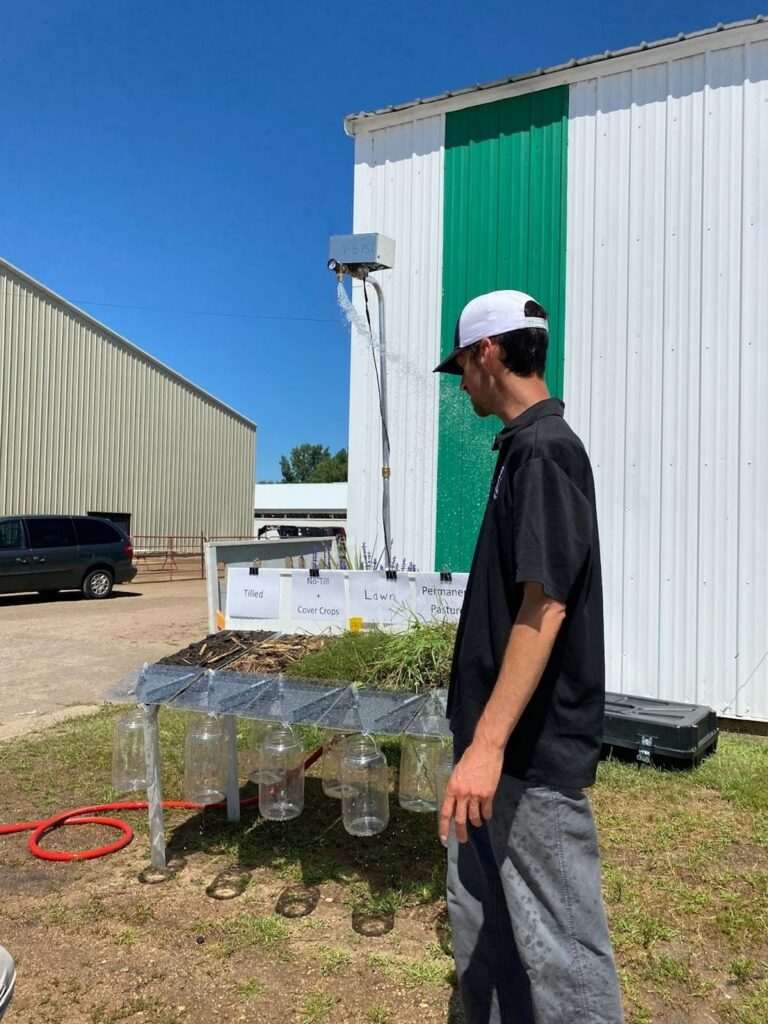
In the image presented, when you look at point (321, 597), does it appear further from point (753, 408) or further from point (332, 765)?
point (753, 408)

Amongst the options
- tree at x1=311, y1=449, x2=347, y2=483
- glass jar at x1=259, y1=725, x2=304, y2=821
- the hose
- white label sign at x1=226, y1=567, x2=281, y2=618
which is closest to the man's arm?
glass jar at x1=259, y1=725, x2=304, y2=821

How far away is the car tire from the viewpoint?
14.9 meters

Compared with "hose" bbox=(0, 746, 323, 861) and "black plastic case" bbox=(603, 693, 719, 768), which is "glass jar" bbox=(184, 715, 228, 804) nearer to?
"hose" bbox=(0, 746, 323, 861)

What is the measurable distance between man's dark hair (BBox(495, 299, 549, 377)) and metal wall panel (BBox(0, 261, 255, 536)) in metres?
20.4

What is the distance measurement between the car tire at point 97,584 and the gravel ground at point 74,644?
0.68 ft

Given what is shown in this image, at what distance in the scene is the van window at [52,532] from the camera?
1396cm

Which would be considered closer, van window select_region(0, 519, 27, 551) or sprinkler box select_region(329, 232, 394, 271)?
sprinkler box select_region(329, 232, 394, 271)

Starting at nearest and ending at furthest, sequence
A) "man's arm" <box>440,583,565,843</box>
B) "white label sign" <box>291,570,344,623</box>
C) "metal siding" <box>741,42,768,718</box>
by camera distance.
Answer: "man's arm" <box>440,583,565,843</box>
"white label sign" <box>291,570,344,623</box>
"metal siding" <box>741,42,768,718</box>

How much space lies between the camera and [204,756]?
13.0 ft

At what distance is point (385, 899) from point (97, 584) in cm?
1315

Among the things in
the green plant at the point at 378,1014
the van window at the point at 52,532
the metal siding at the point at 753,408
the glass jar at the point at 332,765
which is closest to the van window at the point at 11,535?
the van window at the point at 52,532

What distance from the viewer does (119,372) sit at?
76.3ft

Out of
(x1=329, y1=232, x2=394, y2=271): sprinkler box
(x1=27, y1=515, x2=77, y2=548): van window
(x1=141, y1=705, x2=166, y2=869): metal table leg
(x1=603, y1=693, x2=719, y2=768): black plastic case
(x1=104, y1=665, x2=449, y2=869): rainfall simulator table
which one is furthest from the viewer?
(x1=27, y1=515, x2=77, y2=548): van window

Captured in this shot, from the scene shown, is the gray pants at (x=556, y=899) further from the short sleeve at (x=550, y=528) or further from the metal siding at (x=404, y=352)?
the metal siding at (x=404, y=352)
